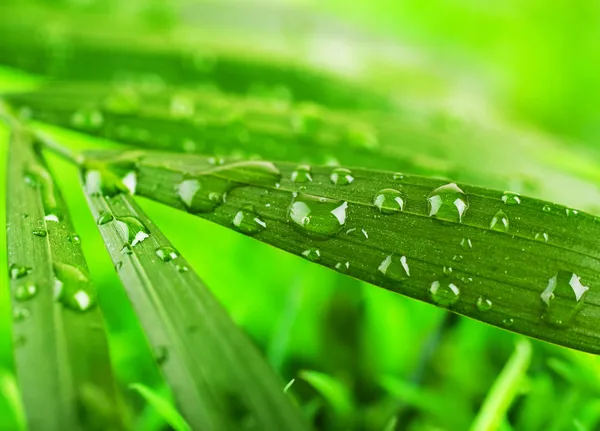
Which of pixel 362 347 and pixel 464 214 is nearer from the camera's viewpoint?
pixel 464 214

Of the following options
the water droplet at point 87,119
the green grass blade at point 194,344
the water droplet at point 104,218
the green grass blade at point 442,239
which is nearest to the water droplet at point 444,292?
the green grass blade at point 442,239

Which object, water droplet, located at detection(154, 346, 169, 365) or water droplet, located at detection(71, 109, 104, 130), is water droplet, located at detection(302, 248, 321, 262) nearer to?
water droplet, located at detection(154, 346, 169, 365)

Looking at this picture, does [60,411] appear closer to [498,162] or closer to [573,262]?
[573,262]

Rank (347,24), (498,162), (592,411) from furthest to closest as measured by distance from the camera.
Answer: (347,24)
(498,162)
(592,411)

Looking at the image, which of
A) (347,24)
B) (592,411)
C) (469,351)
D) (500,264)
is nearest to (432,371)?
(469,351)

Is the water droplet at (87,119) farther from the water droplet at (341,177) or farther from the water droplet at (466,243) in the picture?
the water droplet at (466,243)

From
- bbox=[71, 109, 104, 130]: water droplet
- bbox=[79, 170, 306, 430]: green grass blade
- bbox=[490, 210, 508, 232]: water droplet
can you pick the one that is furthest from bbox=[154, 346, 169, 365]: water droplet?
bbox=[71, 109, 104, 130]: water droplet
